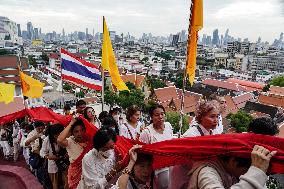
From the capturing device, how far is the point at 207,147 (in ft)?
6.16

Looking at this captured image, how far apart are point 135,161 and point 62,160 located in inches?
86.1

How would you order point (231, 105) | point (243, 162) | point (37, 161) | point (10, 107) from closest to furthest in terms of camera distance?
point (243, 162) → point (37, 161) → point (10, 107) → point (231, 105)

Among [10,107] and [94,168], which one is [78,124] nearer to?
[94,168]

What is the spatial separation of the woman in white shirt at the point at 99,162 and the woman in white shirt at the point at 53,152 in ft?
4.40

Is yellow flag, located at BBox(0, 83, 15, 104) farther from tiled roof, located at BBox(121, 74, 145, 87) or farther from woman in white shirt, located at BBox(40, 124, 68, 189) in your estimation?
tiled roof, located at BBox(121, 74, 145, 87)

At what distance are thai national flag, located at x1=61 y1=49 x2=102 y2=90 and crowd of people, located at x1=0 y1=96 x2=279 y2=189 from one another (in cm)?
236

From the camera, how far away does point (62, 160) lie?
4125 millimetres

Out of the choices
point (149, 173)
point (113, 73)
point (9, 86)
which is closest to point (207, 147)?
point (149, 173)

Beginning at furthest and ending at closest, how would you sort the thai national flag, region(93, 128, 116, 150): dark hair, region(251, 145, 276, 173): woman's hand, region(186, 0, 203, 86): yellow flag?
the thai national flag, region(186, 0, 203, 86): yellow flag, region(93, 128, 116, 150): dark hair, region(251, 145, 276, 173): woman's hand

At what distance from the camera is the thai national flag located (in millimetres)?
6953

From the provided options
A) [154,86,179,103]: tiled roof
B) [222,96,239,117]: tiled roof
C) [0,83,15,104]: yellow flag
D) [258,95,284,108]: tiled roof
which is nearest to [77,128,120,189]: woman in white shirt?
→ [0,83,15,104]: yellow flag

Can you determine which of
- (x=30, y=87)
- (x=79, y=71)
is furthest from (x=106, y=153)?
(x=30, y=87)

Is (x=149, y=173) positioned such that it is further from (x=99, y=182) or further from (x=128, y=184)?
(x=99, y=182)

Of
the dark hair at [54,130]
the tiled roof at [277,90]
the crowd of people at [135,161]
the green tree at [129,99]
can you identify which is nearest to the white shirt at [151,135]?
the crowd of people at [135,161]
